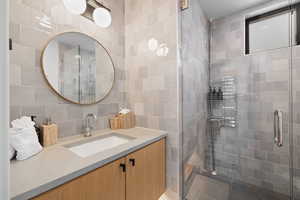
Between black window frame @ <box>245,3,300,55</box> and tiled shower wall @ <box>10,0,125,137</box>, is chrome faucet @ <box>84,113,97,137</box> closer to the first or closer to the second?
tiled shower wall @ <box>10,0,125,137</box>

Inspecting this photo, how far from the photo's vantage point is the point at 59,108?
1.12 m

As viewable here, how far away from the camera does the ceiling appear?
1612 millimetres

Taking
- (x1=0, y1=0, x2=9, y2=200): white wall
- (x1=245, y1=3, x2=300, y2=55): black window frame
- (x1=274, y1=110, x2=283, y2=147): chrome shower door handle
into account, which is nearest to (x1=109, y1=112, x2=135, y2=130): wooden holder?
(x1=0, y1=0, x2=9, y2=200): white wall

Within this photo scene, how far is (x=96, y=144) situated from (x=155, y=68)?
38.2 inches

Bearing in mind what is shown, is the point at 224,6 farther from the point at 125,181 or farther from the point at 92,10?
the point at 125,181

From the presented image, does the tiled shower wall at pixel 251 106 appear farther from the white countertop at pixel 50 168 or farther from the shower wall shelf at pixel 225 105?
the white countertop at pixel 50 168

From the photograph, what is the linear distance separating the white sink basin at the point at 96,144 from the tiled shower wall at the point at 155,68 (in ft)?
1.13

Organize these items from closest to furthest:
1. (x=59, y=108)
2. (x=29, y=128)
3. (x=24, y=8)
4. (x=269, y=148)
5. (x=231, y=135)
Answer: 1. (x=29, y=128)
2. (x=24, y=8)
3. (x=59, y=108)
4. (x=269, y=148)
5. (x=231, y=135)

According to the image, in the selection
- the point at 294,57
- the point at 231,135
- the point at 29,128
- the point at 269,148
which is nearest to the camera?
the point at 29,128

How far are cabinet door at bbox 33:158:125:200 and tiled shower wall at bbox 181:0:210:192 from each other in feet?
2.59

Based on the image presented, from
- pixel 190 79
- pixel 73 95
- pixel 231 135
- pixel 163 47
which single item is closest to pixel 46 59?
pixel 73 95

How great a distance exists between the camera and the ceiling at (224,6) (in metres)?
1.61

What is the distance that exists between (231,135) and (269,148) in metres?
0.40

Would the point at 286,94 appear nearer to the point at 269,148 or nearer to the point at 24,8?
the point at 269,148
